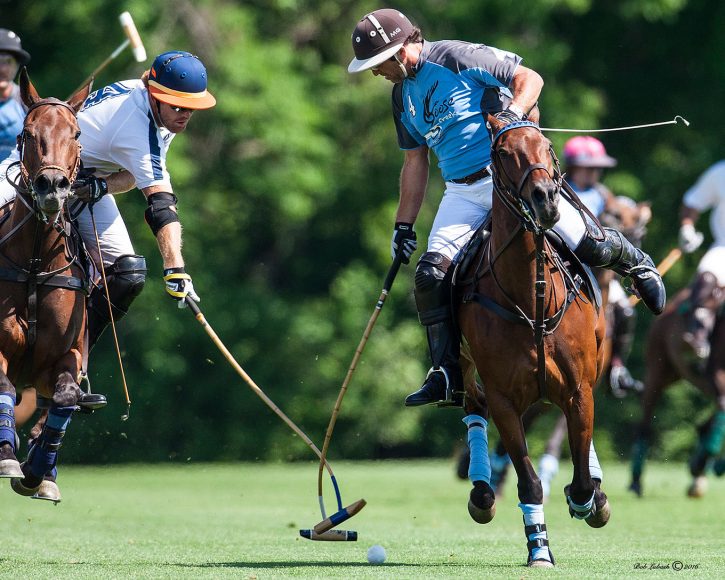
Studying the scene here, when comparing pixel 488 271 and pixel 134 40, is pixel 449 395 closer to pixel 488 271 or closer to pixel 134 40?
pixel 488 271

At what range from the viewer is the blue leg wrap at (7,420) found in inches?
→ 285

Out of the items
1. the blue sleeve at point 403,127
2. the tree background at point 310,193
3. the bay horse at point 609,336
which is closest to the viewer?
the blue sleeve at point 403,127

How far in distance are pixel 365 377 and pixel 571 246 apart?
14813 millimetres

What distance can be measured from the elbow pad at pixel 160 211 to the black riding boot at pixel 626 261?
229cm

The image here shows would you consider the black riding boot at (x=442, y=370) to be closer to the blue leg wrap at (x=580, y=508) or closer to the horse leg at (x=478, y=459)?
the horse leg at (x=478, y=459)

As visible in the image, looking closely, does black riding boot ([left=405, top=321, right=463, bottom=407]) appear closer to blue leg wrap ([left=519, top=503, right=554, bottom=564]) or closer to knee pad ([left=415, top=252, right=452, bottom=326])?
knee pad ([left=415, top=252, right=452, bottom=326])

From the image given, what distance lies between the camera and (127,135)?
803 cm

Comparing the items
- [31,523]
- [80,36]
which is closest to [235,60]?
[80,36]

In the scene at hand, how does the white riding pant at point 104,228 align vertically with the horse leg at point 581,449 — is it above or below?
above

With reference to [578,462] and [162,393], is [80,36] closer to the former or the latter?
[162,393]

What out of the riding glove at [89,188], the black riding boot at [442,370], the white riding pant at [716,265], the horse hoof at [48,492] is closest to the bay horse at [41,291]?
the horse hoof at [48,492]

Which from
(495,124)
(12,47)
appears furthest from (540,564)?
(12,47)

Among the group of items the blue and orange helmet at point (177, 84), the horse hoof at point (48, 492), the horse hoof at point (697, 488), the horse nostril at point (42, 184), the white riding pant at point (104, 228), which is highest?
the blue and orange helmet at point (177, 84)

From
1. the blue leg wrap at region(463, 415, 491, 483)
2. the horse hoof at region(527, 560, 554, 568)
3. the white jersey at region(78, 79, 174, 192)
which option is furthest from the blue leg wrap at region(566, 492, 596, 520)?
the white jersey at region(78, 79, 174, 192)
